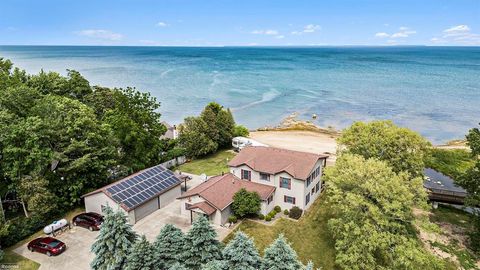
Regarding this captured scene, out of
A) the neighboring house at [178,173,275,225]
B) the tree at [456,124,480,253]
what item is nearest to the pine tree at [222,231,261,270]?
the neighboring house at [178,173,275,225]

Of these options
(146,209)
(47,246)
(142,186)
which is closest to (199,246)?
(146,209)

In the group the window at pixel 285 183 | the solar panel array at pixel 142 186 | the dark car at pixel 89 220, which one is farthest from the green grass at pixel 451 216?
the dark car at pixel 89 220

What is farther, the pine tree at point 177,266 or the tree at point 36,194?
the tree at point 36,194

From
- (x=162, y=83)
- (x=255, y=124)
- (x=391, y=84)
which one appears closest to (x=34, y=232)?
(x=255, y=124)

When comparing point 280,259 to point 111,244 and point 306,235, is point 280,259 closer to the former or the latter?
point 111,244

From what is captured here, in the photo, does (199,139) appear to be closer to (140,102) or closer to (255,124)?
(140,102)

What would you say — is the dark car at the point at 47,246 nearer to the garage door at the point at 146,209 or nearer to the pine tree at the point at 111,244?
the garage door at the point at 146,209

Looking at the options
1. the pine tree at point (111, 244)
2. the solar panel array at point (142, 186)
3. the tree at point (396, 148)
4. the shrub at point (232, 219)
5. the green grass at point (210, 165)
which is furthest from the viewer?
the green grass at point (210, 165)
